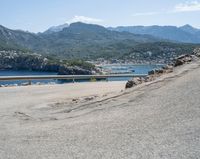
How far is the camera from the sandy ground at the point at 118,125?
718 cm

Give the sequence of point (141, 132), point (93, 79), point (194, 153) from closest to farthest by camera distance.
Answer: point (194, 153), point (141, 132), point (93, 79)

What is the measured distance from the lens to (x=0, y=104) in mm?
13516

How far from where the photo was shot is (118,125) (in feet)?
28.2

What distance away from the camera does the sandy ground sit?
7.18 m

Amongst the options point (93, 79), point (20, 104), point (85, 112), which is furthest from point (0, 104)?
point (93, 79)

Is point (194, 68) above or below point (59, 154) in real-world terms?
above

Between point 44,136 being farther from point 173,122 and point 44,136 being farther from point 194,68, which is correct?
point 194,68

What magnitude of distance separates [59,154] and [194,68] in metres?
5.92

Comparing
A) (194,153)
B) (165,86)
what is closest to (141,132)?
(194,153)

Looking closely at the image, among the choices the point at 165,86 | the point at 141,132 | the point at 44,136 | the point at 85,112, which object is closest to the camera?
the point at 141,132

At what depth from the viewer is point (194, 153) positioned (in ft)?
21.7

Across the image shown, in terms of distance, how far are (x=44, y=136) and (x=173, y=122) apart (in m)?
2.45

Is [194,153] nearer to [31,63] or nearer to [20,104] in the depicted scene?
[20,104]

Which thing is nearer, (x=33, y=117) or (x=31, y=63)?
(x=33, y=117)
